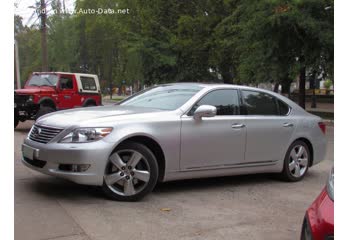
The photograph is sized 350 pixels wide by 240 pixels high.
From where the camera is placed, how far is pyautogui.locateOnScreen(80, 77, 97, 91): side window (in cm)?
1630

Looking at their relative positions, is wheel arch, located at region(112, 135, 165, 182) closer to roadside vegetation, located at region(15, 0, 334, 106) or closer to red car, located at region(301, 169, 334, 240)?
red car, located at region(301, 169, 334, 240)

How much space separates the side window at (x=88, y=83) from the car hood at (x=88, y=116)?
33.8 feet

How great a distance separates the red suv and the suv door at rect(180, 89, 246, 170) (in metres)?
8.42

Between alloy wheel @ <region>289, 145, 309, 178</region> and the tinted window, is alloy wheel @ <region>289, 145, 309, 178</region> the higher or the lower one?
the lower one

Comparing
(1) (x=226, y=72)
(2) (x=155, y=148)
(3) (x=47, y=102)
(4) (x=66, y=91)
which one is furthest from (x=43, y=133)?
(1) (x=226, y=72)

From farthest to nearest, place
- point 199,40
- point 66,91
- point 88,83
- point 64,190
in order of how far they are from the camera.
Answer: point 199,40, point 88,83, point 66,91, point 64,190

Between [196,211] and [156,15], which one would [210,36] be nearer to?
[156,15]

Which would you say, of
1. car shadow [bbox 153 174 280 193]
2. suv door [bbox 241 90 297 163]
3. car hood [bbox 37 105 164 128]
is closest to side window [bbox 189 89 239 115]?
suv door [bbox 241 90 297 163]

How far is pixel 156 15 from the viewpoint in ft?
97.8

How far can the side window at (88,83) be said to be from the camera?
642 inches

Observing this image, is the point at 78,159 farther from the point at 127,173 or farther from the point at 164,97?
the point at 164,97

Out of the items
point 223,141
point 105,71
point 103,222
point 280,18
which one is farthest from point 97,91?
point 105,71

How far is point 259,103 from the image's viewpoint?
23.0 feet

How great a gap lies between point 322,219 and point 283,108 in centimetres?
463
